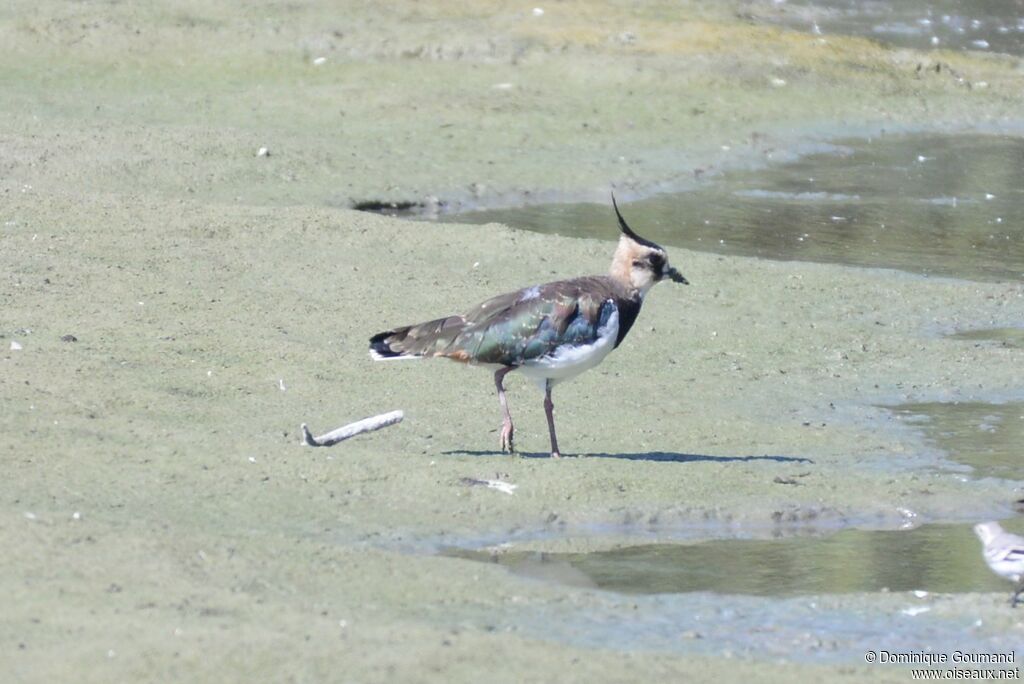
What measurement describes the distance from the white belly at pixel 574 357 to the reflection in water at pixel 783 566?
1.07 meters

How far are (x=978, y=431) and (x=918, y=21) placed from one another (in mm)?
14990

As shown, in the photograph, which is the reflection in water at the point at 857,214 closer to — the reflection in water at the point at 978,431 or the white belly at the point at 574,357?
the reflection in water at the point at 978,431

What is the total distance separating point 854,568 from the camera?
7277 millimetres

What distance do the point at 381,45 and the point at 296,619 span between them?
12.6 m

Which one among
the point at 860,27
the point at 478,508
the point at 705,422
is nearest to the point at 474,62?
the point at 860,27

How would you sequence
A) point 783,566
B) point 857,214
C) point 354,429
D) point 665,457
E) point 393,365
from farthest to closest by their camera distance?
point 857,214
point 393,365
point 665,457
point 354,429
point 783,566

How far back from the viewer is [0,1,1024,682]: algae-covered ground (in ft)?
20.3

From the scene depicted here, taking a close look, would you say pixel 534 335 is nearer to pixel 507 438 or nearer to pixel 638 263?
pixel 507 438

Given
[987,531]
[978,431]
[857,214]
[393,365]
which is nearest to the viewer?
[987,531]

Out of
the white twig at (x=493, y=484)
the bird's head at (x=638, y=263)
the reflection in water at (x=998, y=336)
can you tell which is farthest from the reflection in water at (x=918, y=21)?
the white twig at (x=493, y=484)

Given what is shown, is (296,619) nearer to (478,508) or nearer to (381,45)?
(478,508)

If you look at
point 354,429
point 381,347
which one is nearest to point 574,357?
point 381,347

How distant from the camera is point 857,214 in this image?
14.7 meters

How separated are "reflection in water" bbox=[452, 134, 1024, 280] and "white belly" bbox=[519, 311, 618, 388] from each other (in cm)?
522
